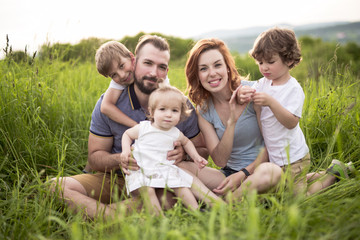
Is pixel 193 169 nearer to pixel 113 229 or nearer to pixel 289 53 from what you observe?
pixel 113 229

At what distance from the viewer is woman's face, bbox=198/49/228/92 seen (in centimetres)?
274

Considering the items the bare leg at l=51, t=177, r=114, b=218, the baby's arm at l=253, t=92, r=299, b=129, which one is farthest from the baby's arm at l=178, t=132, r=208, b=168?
the bare leg at l=51, t=177, r=114, b=218

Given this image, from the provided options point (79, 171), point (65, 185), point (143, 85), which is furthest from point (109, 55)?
point (79, 171)

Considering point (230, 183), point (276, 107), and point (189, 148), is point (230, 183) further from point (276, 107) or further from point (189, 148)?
point (276, 107)

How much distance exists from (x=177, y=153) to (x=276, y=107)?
0.83 meters

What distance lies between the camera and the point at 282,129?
263cm

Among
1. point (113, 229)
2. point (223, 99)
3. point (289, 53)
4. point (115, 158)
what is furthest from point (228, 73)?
point (113, 229)

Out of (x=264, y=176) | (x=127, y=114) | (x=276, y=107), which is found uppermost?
(x=276, y=107)

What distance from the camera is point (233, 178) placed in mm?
2725

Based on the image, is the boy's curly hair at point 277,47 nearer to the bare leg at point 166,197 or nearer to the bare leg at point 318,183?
the bare leg at point 318,183

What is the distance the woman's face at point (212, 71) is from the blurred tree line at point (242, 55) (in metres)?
0.48

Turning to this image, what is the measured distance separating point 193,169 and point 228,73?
0.90 metres

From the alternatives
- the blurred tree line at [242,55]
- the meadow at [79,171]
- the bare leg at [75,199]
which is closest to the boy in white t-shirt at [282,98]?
the meadow at [79,171]

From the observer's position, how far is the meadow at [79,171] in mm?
1631
